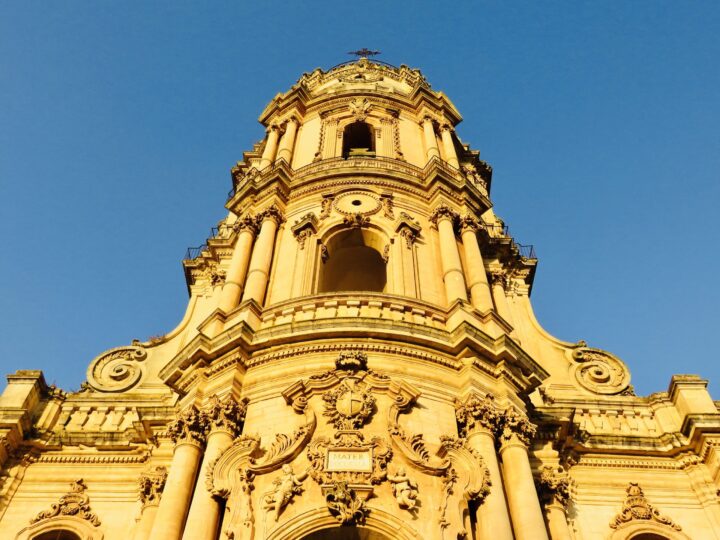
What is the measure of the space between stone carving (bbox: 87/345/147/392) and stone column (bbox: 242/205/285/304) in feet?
13.0

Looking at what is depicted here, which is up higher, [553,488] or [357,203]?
[357,203]

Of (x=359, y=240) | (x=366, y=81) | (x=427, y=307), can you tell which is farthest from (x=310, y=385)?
(x=366, y=81)

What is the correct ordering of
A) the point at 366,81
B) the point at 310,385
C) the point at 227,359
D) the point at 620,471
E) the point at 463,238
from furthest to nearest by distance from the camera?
the point at 366,81 < the point at 463,238 < the point at 620,471 < the point at 227,359 < the point at 310,385

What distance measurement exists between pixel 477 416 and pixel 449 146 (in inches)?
552

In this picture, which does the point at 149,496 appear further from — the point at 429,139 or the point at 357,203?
the point at 429,139

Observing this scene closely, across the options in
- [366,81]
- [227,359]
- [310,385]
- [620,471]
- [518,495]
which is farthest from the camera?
[366,81]

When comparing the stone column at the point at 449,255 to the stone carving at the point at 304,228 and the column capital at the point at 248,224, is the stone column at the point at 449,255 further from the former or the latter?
the column capital at the point at 248,224

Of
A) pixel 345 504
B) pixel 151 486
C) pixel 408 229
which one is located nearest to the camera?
pixel 345 504

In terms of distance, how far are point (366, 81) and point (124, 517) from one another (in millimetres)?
20336

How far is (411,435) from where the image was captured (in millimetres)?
13320

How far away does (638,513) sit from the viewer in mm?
15289

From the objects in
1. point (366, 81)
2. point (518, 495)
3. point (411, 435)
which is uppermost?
point (366, 81)

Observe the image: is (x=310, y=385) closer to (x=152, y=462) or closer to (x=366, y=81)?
(x=152, y=462)

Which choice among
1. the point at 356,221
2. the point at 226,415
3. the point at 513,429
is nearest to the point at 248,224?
the point at 356,221
